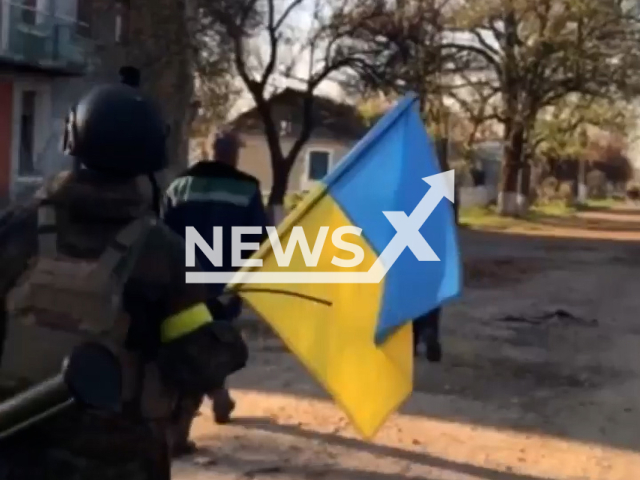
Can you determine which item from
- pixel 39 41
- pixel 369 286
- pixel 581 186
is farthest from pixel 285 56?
pixel 581 186

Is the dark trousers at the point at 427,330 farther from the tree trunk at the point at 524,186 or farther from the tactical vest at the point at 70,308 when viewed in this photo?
the tree trunk at the point at 524,186

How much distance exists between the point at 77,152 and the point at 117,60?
30.1 m

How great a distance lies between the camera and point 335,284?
4961 millimetres

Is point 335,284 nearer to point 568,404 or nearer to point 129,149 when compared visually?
point 129,149

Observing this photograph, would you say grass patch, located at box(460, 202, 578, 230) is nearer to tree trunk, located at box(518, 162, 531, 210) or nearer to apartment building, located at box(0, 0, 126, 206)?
tree trunk, located at box(518, 162, 531, 210)

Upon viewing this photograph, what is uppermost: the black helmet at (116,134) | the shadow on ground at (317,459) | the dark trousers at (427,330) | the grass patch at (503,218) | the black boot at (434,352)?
the black helmet at (116,134)

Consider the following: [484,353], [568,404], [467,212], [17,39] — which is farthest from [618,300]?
[467,212]

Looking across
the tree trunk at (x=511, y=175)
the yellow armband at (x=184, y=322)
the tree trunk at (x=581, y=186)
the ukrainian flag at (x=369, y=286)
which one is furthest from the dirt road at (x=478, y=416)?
the tree trunk at (x=581, y=186)

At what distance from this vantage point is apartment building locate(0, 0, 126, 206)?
27.7 metres

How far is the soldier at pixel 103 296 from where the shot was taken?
317 centimetres

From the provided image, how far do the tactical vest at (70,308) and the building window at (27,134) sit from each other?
26227 mm

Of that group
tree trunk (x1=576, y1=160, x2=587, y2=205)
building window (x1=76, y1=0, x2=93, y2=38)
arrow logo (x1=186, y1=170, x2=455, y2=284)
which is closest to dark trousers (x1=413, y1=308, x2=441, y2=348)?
arrow logo (x1=186, y1=170, x2=455, y2=284)

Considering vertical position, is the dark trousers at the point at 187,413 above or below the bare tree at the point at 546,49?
below

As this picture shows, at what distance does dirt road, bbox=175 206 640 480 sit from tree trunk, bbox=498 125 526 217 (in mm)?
27461
